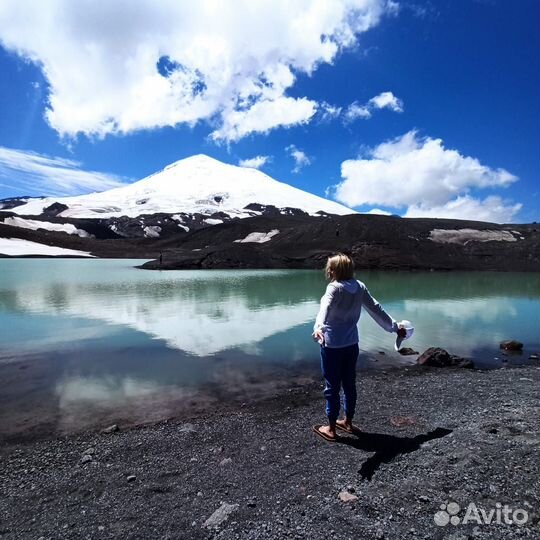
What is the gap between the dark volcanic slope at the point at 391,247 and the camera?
54.6 m

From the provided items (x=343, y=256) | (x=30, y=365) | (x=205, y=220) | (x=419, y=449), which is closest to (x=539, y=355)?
(x=419, y=449)

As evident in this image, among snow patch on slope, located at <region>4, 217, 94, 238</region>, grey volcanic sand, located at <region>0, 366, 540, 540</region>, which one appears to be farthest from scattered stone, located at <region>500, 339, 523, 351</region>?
snow patch on slope, located at <region>4, 217, 94, 238</region>

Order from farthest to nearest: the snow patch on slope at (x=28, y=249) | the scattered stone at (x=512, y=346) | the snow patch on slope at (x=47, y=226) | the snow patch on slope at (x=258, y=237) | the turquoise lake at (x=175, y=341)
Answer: the snow patch on slope at (x=47, y=226), the snow patch on slope at (x=28, y=249), the snow patch on slope at (x=258, y=237), the scattered stone at (x=512, y=346), the turquoise lake at (x=175, y=341)

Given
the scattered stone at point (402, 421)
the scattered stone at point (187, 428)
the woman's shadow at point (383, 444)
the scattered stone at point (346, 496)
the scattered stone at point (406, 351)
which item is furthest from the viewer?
the scattered stone at point (406, 351)

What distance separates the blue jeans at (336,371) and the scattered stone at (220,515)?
5.81 feet

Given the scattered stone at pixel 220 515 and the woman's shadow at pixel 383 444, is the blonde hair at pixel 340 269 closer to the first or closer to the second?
the woman's shadow at pixel 383 444

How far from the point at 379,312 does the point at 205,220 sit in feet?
457

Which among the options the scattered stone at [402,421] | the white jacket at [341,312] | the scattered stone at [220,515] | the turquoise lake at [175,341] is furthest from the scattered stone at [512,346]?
the scattered stone at [220,515]

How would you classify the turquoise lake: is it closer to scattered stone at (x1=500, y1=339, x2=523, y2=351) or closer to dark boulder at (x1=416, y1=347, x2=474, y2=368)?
scattered stone at (x1=500, y1=339, x2=523, y2=351)

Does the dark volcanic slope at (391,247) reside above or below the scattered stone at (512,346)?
above

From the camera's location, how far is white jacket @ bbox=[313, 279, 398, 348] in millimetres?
4641

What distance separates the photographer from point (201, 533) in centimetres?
336

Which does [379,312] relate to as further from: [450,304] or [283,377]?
[450,304]

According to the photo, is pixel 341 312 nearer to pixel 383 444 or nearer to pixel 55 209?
pixel 383 444
